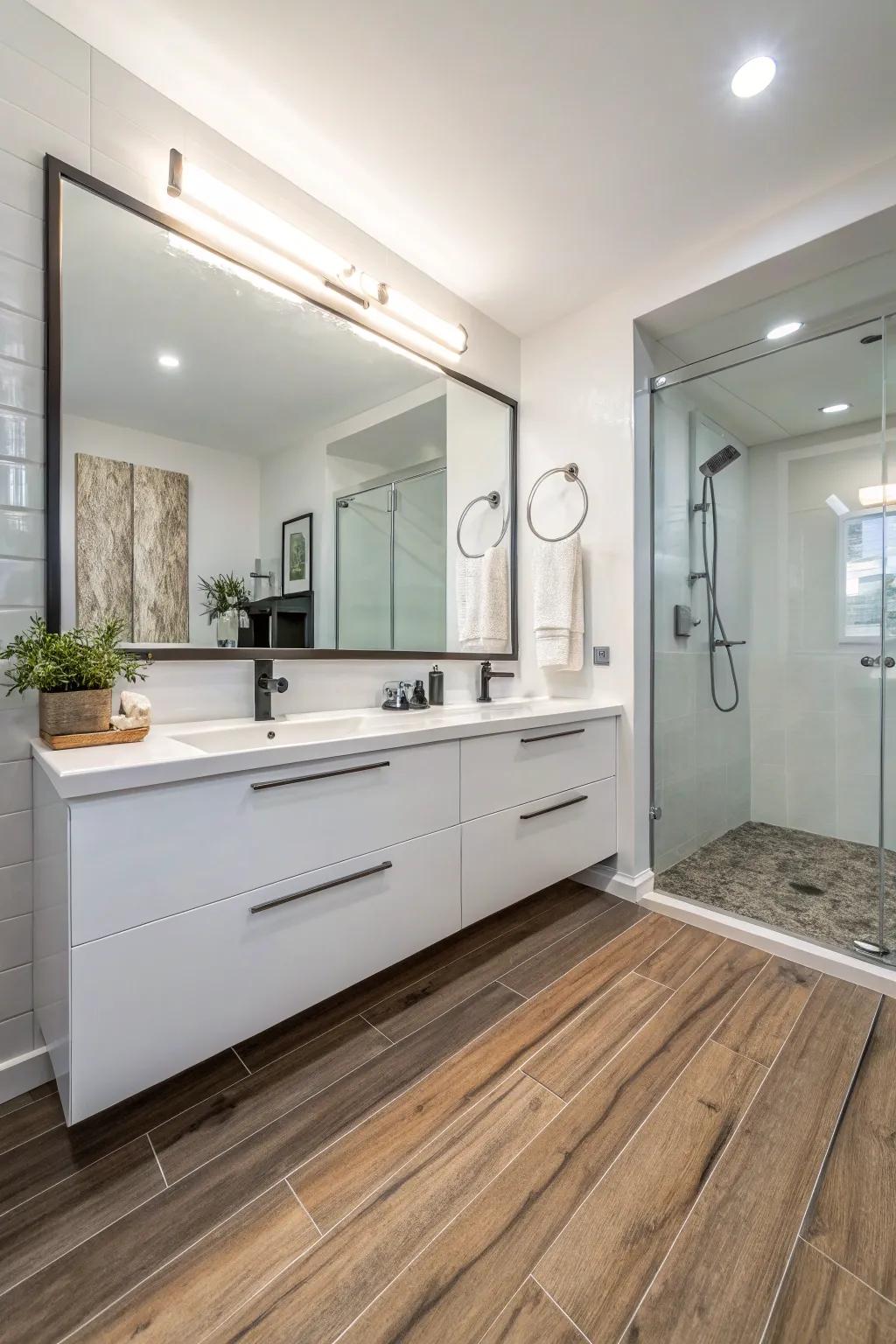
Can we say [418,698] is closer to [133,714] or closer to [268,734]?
[268,734]

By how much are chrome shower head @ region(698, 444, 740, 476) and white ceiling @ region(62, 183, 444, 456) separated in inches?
61.9

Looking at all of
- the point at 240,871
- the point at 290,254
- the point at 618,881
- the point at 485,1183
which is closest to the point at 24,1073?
the point at 240,871

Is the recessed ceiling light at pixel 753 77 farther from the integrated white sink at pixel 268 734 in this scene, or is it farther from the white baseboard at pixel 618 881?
the white baseboard at pixel 618 881

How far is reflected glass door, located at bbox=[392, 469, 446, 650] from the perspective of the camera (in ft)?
6.88

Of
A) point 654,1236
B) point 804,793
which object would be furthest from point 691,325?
point 654,1236

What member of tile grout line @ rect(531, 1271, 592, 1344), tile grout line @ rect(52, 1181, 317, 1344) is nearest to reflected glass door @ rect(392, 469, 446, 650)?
tile grout line @ rect(52, 1181, 317, 1344)

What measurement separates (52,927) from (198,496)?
109 centimetres

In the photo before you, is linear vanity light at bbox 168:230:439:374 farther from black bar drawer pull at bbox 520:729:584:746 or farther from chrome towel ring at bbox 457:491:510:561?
black bar drawer pull at bbox 520:729:584:746

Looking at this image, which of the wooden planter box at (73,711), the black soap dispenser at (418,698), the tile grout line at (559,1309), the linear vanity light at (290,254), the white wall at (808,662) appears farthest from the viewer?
the white wall at (808,662)

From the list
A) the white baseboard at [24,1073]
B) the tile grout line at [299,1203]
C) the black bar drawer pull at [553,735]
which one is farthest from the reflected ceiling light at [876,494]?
the white baseboard at [24,1073]

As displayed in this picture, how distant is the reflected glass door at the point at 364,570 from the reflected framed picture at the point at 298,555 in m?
0.12

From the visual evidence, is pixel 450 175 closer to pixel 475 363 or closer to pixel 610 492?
pixel 475 363

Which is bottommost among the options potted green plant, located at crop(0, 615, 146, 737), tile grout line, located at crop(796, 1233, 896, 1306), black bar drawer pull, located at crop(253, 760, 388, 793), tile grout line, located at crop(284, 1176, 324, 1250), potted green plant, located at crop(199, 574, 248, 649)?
tile grout line, located at crop(796, 1233, 896, 1306)

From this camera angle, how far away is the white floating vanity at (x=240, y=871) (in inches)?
37.9
